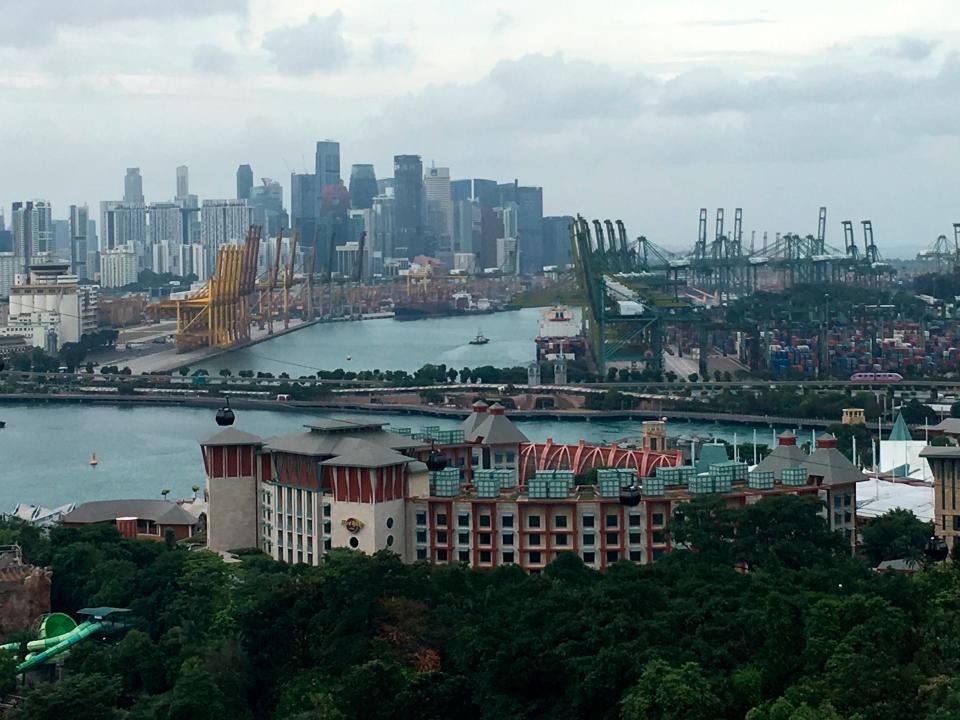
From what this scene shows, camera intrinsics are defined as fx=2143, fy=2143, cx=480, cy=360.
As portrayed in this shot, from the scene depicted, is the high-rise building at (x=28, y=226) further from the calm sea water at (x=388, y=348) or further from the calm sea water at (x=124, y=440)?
the calm sea water at (x=124, y=440)

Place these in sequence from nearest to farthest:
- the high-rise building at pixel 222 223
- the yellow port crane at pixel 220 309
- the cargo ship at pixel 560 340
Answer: the cargo ship at pixel 560 340 < the yellow port crane at pixel 220 309 < the high-rise building at pixel 222 223

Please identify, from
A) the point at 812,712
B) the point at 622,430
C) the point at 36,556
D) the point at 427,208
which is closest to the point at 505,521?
the point at 36,556

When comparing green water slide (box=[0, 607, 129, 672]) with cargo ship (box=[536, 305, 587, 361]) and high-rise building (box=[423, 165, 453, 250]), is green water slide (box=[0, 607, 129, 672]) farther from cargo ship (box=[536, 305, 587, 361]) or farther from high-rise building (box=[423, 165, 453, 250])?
high-rise building (box=[423, 165, 453, 250])

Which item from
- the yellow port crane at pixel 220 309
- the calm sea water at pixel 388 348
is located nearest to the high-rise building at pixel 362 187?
the calm sea water at pixel 388 348

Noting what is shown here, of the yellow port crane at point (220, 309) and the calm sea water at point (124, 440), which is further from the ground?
the yellow port crane at point (220, 309)

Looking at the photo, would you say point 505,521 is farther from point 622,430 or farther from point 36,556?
point 622,430

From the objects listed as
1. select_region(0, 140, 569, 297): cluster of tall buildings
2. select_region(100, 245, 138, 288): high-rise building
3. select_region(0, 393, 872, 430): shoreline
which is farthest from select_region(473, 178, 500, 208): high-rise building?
select_region(0, 393, 872, 430): shoreline
